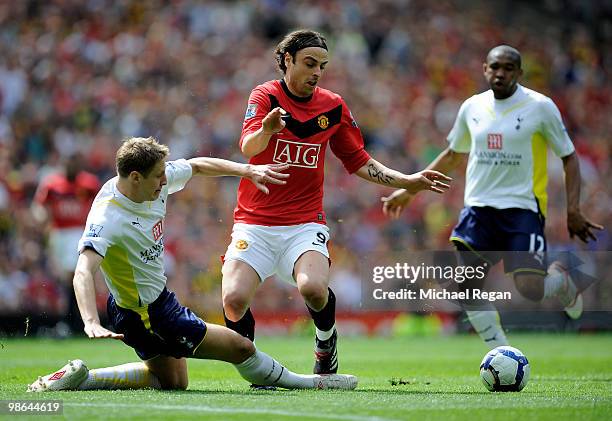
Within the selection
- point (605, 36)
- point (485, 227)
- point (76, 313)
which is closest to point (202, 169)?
point (485, 227)

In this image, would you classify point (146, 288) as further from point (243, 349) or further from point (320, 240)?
point (320, 240)

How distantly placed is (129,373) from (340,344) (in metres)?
7.28

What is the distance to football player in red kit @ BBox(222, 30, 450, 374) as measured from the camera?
8.09m

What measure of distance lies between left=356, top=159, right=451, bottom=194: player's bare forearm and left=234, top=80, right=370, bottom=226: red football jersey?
1.29 feet

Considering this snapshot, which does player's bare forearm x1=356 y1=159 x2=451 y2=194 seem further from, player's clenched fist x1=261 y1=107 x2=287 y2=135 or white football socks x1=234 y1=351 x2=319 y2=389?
white football socks x1=234 y1=351 x2=319 y2=389

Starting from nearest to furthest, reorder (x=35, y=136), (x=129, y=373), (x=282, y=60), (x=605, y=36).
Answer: (x=129, y=373) < (x=282, y=60) < (x=35, y=136) < (x=605, y=36)

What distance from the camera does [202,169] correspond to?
7.69m

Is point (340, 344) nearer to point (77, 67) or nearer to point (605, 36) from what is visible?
point (77, 67)

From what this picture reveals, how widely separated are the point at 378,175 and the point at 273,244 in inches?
39.8

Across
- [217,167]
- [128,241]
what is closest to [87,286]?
[128,241]

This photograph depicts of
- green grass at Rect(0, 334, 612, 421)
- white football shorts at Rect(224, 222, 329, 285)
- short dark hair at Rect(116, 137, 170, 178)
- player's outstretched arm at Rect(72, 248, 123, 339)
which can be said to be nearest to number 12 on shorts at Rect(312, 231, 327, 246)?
white football shorts at Rect(224, 222, 329, 285)

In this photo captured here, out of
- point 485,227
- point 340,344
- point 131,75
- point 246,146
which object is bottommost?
point 340,344

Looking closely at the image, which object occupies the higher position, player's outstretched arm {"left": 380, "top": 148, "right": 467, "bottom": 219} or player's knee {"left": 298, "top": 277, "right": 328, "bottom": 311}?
player's outstretched arm {"left": 380, "top": 148, "right": 467, "bottom": 219}

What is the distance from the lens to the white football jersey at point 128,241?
6949 mm
